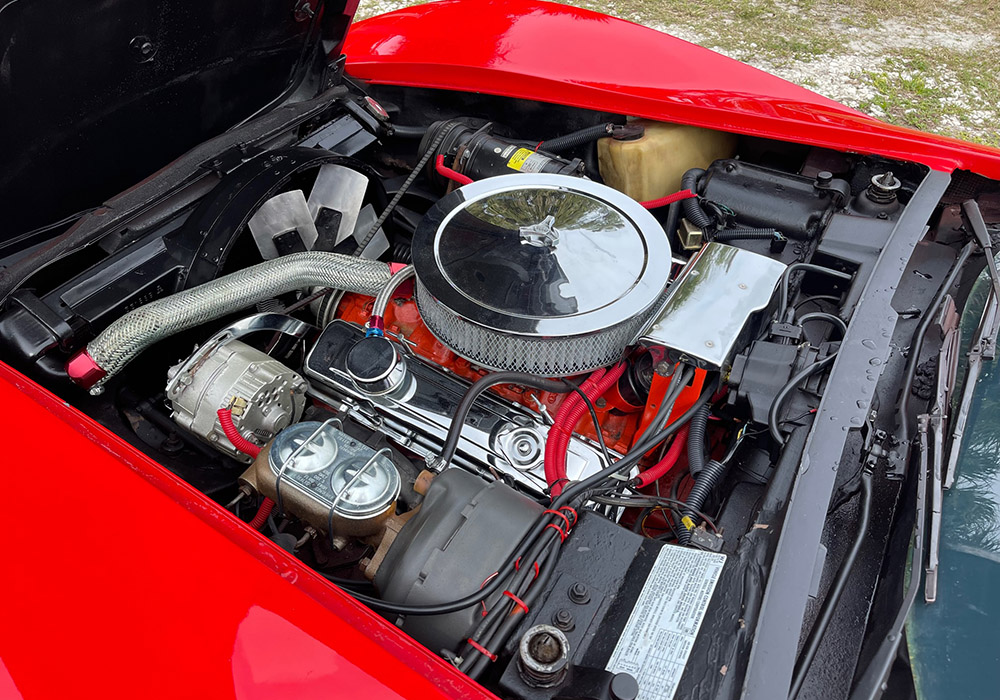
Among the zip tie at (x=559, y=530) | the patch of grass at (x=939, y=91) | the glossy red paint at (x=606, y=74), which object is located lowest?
the zip tie at (x=559, y=530)

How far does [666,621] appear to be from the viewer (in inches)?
45.7

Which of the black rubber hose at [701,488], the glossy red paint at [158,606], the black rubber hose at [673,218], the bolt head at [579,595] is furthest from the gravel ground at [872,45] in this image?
the glossy red paint at [158,606]

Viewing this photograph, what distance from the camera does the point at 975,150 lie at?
198 centimetres

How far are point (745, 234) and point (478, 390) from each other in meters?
0.89

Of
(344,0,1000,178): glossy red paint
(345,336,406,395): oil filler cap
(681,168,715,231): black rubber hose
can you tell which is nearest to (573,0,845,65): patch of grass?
(344,0,1000,178): glossy red paint

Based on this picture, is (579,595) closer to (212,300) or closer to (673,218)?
(212,300)

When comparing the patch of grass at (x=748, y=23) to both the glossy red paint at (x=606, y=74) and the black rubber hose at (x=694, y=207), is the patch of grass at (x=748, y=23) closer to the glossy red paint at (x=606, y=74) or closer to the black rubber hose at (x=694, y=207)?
the glossy red paint at (x=606, y=74)

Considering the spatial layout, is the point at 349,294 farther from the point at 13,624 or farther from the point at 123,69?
the point at 13,624

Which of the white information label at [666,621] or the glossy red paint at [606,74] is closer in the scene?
the white information label at [666,621]

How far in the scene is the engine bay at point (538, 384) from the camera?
4.00 feet

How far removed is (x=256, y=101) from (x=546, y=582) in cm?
157

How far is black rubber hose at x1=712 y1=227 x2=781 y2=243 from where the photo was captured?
1935 millimetres

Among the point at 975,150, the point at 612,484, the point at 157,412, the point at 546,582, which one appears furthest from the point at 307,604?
the point at 975,150

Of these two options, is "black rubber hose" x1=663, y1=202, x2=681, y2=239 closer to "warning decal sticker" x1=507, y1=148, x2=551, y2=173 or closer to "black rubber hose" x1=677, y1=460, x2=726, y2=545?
"warning decal sticker" x1=507, y1=148, x2=551, y2=173
